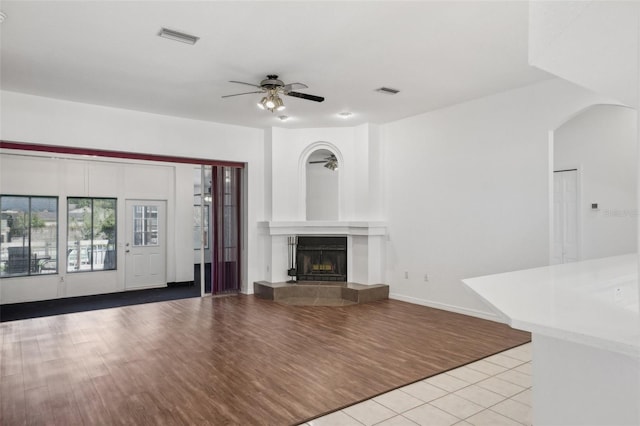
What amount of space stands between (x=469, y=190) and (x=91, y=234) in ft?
22.6

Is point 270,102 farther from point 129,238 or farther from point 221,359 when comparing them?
point 129,238

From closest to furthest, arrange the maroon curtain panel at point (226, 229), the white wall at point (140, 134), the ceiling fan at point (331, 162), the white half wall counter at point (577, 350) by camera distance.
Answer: the white half wall counter at point (577, 350) < the white wall at point (140, 134) < the maroon curtain panel at point (226, 229) < the ceiling fan at point (331, 162)

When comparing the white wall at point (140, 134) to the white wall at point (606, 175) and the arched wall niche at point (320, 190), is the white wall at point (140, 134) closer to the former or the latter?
the arched wall niche at point (320, 190)

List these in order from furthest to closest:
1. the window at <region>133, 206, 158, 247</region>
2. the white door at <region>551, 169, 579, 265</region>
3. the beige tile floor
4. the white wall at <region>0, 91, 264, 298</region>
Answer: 1. the window at <region>133, 206, 158, 247</region>
2. the white door at <region>551, 169, 579, 265</region>
3. the white wall at <region>0, 91, 264, 298</region>
4. the beige tile floor

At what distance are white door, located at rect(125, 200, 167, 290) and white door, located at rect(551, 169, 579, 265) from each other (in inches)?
291

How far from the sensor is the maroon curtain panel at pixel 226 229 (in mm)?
7109

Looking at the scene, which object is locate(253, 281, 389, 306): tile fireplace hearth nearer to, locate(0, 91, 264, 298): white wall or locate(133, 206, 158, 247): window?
locate(0, 91, 264, 298): white wall

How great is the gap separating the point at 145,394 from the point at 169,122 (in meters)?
4.41

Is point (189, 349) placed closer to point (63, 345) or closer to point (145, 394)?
point (145, 394)

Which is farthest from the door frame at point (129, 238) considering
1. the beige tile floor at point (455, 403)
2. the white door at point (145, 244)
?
the beige tile floor at point (455, 403)

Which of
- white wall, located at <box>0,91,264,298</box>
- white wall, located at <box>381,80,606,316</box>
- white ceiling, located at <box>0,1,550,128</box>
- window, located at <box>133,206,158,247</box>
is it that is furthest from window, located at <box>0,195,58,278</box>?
white wall, located at <box>381,80,606,316</box>

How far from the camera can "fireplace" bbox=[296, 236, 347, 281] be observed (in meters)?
7.12

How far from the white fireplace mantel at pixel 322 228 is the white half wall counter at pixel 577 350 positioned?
4848mm

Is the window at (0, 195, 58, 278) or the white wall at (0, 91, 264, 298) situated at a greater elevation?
the white wall at (0, 91, 264, 298)
